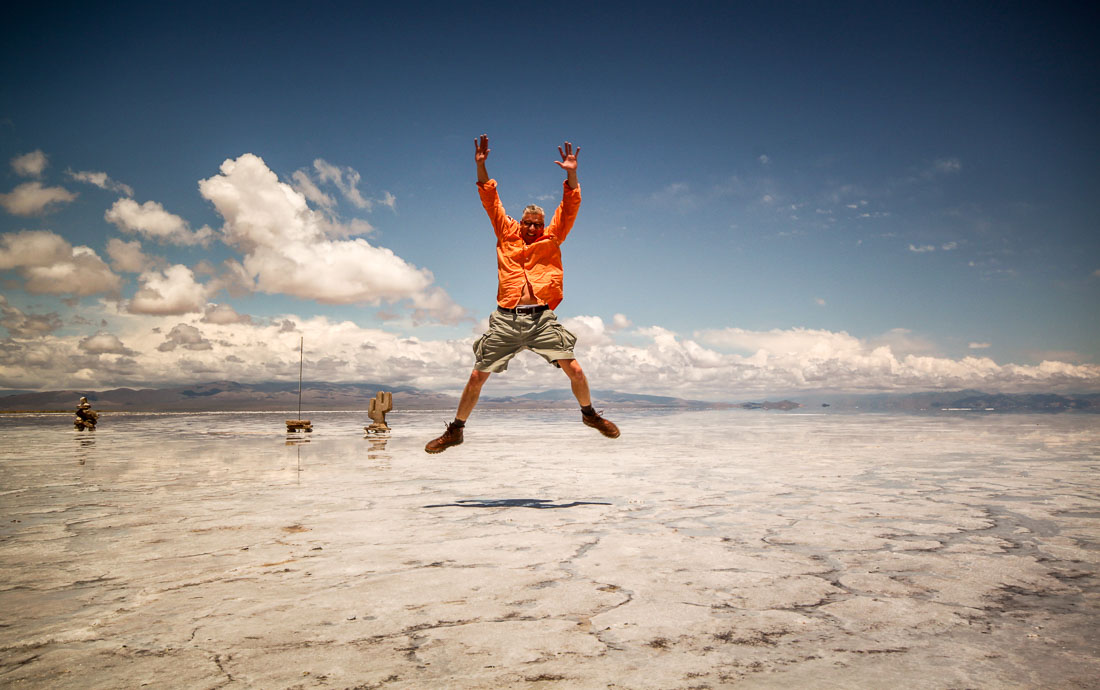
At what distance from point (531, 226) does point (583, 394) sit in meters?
1.31

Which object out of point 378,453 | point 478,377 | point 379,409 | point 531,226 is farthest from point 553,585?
point 379,409

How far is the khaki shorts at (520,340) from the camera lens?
429 centimetres

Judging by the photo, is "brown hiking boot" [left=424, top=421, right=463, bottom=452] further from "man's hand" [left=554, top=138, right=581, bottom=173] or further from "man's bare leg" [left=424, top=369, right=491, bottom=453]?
"man's hand" [left=554, top=138, right=581, bottom=173]

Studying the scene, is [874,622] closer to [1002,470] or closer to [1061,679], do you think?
[1061,679]

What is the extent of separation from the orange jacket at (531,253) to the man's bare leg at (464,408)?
1.85 feet

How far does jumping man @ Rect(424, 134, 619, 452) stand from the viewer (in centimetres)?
429

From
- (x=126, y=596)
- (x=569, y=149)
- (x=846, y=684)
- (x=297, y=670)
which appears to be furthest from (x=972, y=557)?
(x=126, y=596)

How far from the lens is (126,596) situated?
2387mm

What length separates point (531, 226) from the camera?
14.3 feet

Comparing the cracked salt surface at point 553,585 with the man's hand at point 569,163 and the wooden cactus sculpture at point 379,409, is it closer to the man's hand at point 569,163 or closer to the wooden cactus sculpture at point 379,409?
the man's hand at point 569,163

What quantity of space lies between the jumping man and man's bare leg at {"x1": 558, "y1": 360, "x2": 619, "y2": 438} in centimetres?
2

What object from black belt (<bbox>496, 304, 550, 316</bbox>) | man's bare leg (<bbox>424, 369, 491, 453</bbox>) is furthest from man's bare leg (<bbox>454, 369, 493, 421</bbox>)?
black belt (<bbox>496, 304, 550, 316</bbox>)

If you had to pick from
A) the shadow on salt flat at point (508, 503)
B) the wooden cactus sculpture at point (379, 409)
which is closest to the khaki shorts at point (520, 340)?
the shadow on salt flat at point (508, 503)

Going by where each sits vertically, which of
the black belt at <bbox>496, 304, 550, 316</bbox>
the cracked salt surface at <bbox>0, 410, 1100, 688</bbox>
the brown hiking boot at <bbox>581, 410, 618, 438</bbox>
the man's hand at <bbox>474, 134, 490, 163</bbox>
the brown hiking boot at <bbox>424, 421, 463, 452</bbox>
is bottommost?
the cracked salt surface at <bbox>0, 410, 1100, 688</bbox>
